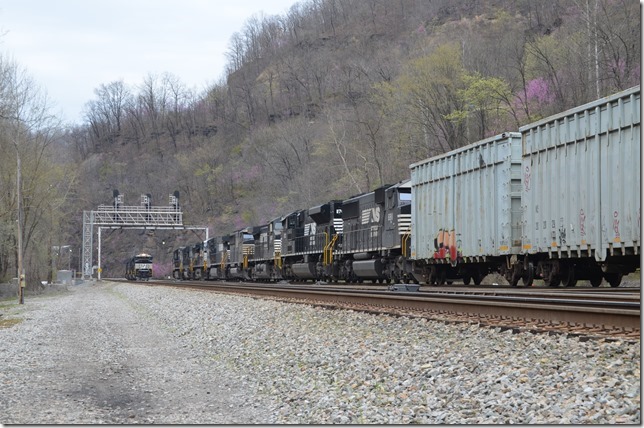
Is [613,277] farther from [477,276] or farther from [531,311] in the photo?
[531,311]

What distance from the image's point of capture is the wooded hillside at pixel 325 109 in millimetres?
49406

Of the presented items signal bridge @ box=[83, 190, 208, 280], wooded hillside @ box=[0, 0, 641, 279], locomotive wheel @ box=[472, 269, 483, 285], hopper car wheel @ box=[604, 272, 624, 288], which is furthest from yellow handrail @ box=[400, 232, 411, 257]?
signal bridge @ box=[83, 190, 208, 280]

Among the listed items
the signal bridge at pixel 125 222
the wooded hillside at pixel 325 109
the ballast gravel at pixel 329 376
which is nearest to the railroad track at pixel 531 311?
the ballast gravel at pixel 329 376

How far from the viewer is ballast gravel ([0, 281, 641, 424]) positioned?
6812 mm

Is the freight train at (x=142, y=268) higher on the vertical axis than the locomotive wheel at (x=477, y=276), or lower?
lower

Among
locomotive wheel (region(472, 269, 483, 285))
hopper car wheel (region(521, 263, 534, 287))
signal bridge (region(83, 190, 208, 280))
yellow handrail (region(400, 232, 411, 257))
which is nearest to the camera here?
hopper car wheel (region(521, 263, 534, 287))

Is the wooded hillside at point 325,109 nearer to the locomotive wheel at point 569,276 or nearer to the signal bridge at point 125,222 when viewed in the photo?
the signal bridge at point 125,222

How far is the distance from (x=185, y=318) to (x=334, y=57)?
11698cm

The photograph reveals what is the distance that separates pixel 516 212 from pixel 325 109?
68409 mm

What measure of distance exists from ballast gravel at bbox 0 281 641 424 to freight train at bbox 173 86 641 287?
5506mm

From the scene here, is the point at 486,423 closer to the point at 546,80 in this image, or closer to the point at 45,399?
the point at 45,399

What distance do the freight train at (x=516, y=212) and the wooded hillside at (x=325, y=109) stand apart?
18814mm

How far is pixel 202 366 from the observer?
1222cm

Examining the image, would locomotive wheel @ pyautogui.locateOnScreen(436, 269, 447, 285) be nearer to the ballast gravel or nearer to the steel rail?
the steel rail
